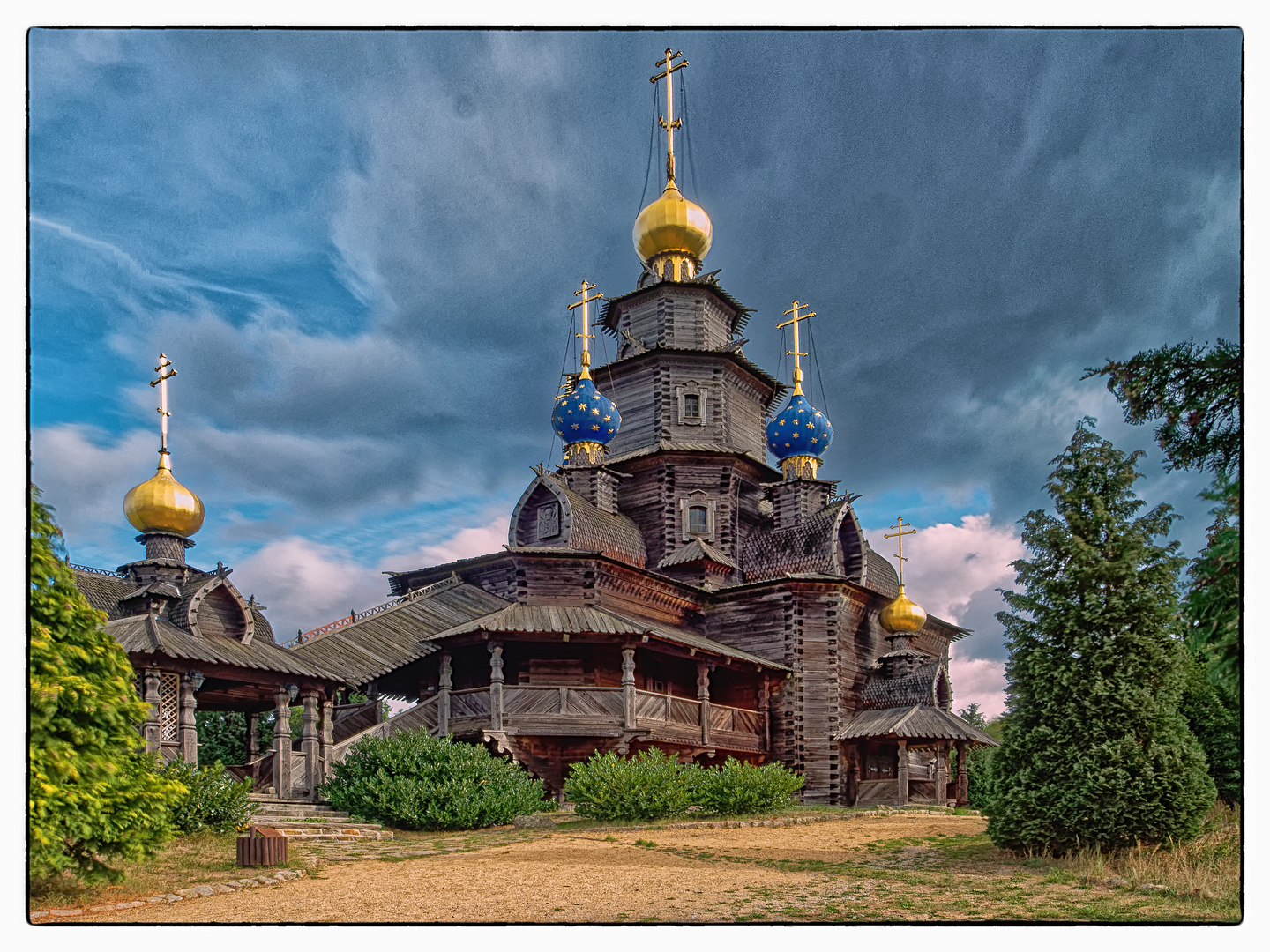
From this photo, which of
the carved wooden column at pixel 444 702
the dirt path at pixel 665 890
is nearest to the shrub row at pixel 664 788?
the dirt path at pixel 665 890

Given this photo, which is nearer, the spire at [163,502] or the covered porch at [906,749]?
the spire at [163,502]

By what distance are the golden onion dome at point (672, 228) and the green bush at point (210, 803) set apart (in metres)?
17.6

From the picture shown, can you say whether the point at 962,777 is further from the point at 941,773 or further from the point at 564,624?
the point at 564,624

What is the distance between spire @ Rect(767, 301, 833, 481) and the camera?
27578 millimetres

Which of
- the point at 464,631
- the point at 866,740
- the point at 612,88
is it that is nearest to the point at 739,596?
the point at 866,740

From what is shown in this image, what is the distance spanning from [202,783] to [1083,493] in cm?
1070

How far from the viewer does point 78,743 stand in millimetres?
8688

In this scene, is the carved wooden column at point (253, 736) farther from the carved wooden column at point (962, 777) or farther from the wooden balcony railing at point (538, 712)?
the carved wooden column at point (962, 777)

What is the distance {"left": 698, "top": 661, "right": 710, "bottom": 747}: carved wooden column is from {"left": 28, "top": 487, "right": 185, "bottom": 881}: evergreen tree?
14110 mm

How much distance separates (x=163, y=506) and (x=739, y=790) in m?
9.37

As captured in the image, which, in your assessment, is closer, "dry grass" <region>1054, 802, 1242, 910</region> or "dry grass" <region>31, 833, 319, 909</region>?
"dry grass" <region>31, 833, 319, 909</region>

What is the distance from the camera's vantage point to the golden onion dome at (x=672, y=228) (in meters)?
27.6

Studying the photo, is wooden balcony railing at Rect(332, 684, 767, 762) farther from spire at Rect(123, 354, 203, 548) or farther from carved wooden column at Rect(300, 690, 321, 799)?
spire at Rect(123, 354, 203, 548)

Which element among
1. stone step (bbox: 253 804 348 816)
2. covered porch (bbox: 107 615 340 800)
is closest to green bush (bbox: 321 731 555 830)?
stone step (bbox: 253 804 348 816)
